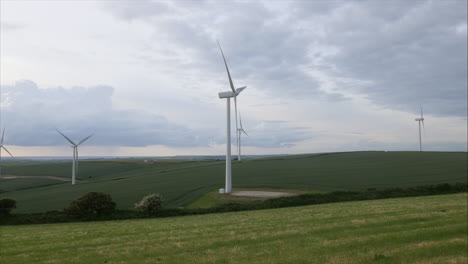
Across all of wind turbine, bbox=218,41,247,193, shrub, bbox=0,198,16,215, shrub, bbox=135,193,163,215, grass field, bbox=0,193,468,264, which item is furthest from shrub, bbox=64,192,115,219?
wind turbine, bbox=218,41,247,193

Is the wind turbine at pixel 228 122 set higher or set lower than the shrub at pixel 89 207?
higher

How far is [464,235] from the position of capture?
1123 cm

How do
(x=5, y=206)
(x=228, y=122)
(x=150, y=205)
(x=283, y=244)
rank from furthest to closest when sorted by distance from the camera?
(x=228, y=122) → (x=5, y=206) → (x=150, y=205) → (x=283, y=244)

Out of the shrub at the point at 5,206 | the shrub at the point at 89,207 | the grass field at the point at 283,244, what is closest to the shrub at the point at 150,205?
the shrub at the point at 89,207

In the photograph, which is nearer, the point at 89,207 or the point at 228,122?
the point at 89,207

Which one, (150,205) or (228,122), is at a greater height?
(228,122)

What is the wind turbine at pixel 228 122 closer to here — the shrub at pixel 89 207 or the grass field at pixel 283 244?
the shrub at pixel 89 207

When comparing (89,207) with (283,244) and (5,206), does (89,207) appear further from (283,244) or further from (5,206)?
(283,244)

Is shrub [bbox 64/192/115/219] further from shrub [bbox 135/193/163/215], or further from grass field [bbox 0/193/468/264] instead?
grass field [bbox 0/193/468/264]

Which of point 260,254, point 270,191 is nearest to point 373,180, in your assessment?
point 270,191

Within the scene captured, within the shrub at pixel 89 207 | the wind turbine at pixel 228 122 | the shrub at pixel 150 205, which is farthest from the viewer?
the wind turbine at pixel 228 122

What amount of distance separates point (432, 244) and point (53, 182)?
7511 cm

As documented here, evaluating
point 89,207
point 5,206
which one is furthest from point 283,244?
point 5,206

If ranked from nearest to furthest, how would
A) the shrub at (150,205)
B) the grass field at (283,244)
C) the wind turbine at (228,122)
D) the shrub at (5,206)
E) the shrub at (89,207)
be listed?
the grass field at (283,244)
the shrub at (89,207)
the shrub at (150,205)
the shrub at (5,206)
the wind turbine at (228,122)
